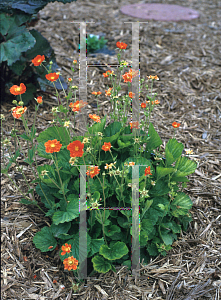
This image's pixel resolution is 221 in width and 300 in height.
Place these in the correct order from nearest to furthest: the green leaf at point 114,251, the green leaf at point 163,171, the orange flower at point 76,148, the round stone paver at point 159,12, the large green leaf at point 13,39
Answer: the orange flower at point 76,148, the green leaf at point 114,251, the green leaf at point 163,171, the large green leaf at point 13,39, the round stone paver at point 159,12

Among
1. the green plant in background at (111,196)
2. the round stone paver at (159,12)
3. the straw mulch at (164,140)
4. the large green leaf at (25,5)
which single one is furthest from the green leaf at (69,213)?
the round stone paver at (159,12)

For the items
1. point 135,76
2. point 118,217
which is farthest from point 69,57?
point 118,217

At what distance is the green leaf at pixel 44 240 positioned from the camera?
1.73 meters

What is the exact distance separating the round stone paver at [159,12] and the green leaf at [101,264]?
4.21 m

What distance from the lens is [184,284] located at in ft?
5.35

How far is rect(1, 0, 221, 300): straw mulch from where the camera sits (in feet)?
5.47

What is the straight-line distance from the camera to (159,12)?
5.09 metres

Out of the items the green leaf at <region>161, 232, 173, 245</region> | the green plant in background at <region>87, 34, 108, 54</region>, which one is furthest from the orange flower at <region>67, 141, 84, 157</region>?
the green plant in background at <region>87, 34, 108, 54</region>

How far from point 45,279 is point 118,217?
58 cm

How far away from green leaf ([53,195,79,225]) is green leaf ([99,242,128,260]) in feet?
0.80

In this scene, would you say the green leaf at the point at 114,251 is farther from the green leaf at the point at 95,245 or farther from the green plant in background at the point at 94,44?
the green plant in background at the point at 94,44

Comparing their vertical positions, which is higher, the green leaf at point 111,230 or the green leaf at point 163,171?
the green leaf at point 163,171

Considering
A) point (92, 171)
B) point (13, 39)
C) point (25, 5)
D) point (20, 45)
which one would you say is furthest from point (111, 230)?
point (25, 5)

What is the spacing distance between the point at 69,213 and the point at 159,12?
4.59 meters
